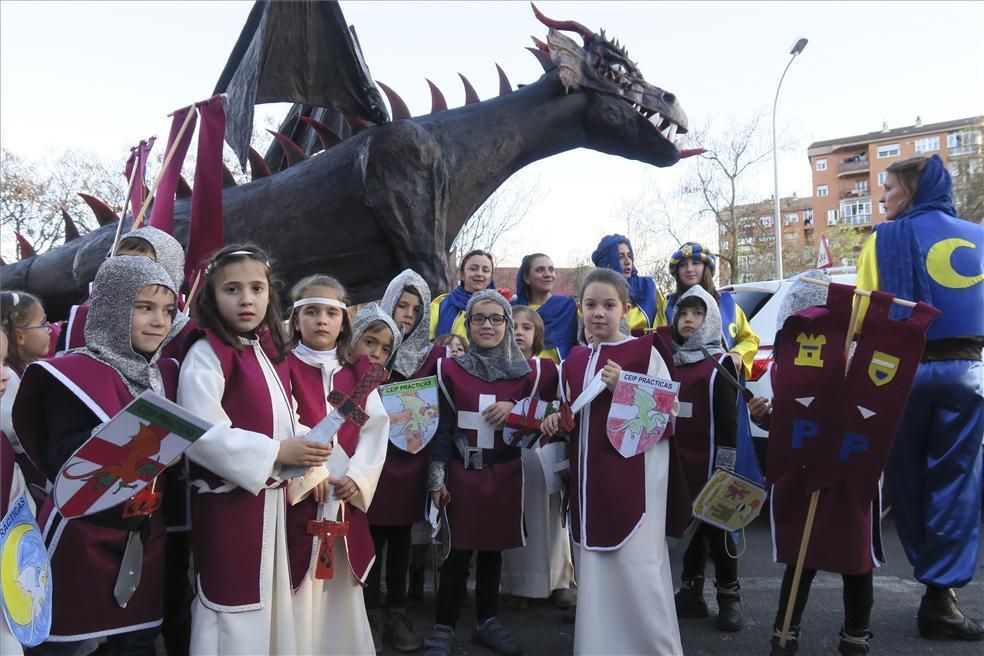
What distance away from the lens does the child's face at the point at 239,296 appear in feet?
8.07

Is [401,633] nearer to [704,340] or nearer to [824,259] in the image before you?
[704,340]

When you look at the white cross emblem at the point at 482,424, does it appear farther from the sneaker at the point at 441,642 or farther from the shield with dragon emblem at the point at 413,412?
the sneaker at the point at 441,642

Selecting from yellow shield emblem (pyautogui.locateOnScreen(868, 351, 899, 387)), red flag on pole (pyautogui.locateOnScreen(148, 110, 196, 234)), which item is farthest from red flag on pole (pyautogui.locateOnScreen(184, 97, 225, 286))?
yellow shield emblem (pyautogui.locateOnScreen(868, 351, 899, 387))

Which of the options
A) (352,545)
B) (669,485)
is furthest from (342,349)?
(669,485)

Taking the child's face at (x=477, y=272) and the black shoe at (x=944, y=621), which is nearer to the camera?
the black shoe at (x=944, y=621)

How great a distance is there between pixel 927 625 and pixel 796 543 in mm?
967

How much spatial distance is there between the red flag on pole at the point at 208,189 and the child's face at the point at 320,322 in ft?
5.47

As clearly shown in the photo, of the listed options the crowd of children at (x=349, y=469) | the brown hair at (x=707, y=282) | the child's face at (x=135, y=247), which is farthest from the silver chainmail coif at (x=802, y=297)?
the child's face at (x=135, y=247)

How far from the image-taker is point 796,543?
2.93 meters

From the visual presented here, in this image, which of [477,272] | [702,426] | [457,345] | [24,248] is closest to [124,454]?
[457,345]

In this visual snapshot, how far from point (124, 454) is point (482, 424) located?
163 cm

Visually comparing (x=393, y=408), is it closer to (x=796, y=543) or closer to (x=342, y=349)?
(x=342, y=349)

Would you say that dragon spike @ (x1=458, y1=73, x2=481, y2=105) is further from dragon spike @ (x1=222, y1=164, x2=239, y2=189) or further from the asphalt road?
the asphalt road

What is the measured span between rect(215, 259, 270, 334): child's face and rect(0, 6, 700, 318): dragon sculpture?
300 centimetres
